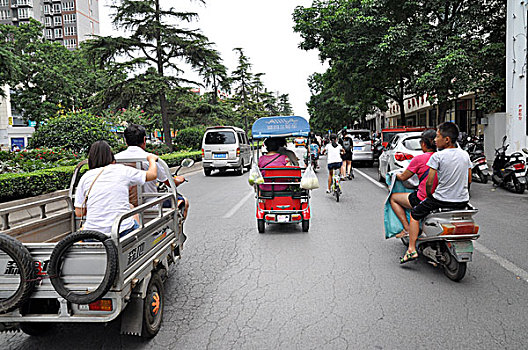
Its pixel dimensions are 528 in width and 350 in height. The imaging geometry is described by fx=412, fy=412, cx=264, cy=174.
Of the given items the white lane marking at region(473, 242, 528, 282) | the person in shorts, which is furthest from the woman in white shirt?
the person in shorts

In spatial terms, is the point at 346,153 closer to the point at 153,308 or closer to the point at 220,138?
the point at 220,138

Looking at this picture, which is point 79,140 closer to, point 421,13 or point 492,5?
point 421,13

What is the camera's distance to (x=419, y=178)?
529 cm

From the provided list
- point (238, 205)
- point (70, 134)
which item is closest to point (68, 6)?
point (70, 134)

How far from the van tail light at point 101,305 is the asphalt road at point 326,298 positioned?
0.61m

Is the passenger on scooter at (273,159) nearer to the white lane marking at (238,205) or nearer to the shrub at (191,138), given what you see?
the white lane marking at (238,205)

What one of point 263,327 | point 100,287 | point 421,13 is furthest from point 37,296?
point 421,13

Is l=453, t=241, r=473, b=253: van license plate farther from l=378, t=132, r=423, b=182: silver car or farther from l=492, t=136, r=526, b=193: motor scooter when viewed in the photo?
l=492, t=136, r=526, b=193: motor scooter

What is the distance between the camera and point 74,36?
8850 centimetres

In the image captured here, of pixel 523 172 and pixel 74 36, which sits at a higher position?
pixel 74 36

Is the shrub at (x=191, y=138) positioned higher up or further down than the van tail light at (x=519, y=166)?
higher up

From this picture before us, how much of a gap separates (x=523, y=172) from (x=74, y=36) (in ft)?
313

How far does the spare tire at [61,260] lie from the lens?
9.41 ft

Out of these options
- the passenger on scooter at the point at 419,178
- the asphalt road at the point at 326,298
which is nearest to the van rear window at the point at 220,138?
the asphalt road at the point at 326,298
